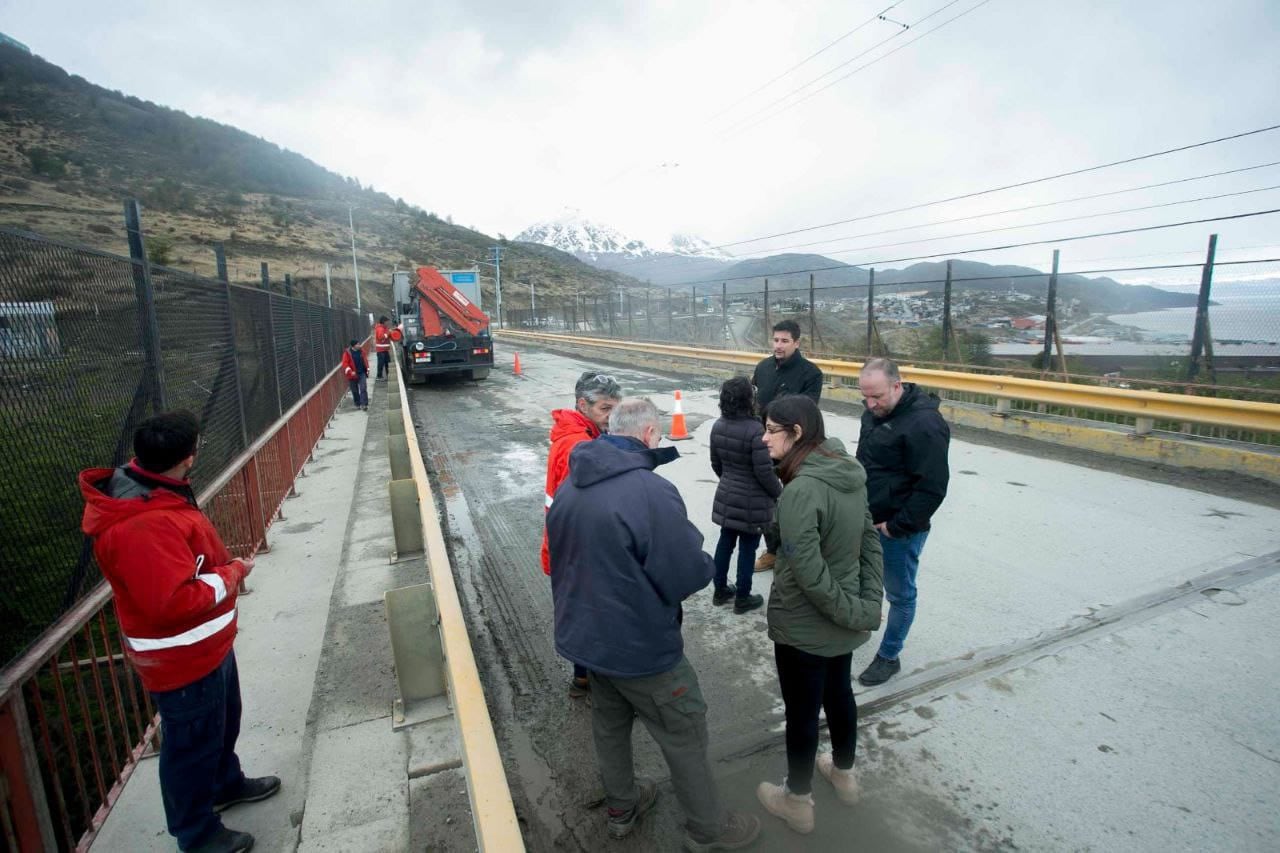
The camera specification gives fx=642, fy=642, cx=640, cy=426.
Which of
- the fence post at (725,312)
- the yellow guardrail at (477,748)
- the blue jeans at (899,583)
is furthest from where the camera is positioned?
the fence post at (725,312)

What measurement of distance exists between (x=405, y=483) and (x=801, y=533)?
13.1 ft

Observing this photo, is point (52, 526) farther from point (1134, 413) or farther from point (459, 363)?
point (459, 363)

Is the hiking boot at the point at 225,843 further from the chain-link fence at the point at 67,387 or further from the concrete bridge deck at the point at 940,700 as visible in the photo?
the chain-link fence at the point at 67,387

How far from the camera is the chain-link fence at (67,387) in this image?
2.52m

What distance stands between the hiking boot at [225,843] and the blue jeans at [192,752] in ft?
0.09

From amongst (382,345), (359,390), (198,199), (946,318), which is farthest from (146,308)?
(198,199)

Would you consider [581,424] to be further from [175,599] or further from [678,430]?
[678,430]

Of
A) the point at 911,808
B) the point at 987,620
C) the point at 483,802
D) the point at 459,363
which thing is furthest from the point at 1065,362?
the point at 459,363

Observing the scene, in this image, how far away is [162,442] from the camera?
2352mm

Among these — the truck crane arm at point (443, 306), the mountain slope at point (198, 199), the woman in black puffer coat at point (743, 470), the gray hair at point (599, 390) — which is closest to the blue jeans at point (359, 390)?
the truck crane arm at point (443, 306)

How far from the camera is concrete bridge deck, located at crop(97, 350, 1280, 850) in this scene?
267 centimetres

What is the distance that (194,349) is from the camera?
4934 mm

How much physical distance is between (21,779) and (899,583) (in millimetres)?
3803

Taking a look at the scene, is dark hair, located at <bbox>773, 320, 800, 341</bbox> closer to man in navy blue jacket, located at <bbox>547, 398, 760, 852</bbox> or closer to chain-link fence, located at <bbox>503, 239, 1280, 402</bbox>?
man in navy blue jacket, located at <bbox>547, 398, 760, 852</bbox>
